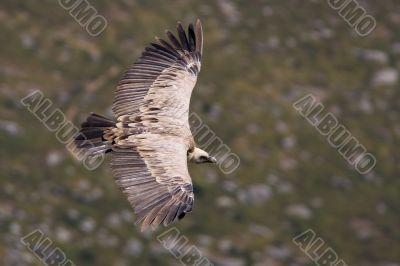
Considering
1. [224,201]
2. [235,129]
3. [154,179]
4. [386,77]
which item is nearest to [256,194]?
[224,201]

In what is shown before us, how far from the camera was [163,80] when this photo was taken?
88.7ft

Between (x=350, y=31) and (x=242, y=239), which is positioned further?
(x=350, y=31)

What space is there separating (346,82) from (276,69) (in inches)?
140

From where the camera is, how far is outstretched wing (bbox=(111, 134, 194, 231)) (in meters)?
22.6

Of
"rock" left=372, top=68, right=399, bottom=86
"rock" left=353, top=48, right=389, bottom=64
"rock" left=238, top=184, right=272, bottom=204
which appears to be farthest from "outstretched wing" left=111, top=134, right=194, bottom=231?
"rock" left=353, top=48, right=389, bottom=64

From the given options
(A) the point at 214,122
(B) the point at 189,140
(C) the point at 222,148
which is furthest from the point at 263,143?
(B) the point at 189,140

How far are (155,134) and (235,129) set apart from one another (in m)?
29.8

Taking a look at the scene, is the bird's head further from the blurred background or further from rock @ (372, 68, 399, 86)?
rock @ (372, 68, 399, 86)

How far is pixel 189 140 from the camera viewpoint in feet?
83.2

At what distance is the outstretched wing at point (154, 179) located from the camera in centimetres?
2264

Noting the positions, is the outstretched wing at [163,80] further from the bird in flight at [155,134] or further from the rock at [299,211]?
the rock at [299,211]

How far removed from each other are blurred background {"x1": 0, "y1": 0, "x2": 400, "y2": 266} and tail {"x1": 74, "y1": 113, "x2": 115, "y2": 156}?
2053 centimetres

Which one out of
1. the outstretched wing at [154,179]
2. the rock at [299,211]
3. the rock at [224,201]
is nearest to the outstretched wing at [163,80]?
the outstretched wing at [154,179]

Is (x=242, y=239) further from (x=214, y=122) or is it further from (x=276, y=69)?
(x=276, y=69)
